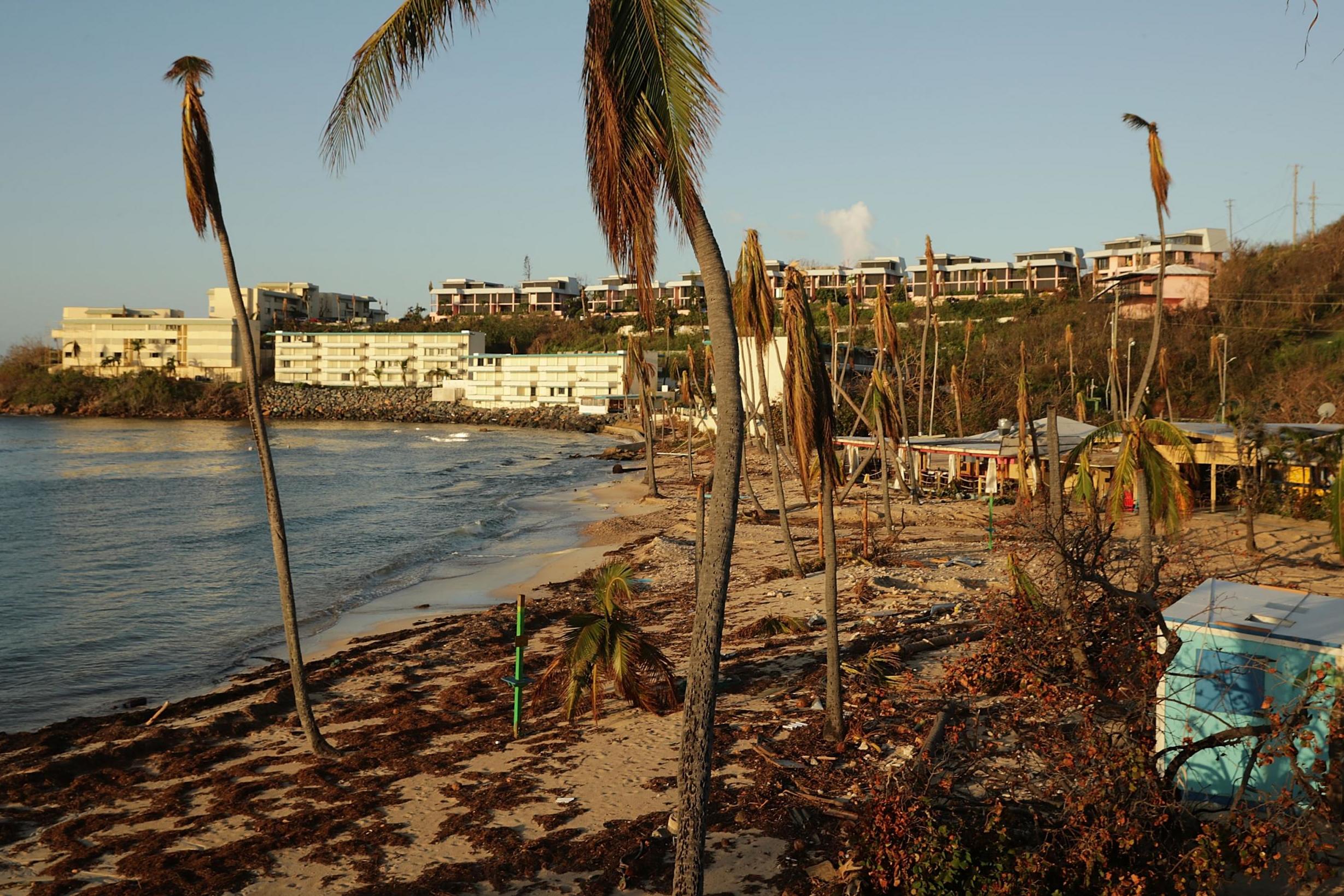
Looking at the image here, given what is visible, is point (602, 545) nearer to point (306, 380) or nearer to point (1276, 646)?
point (1276, 646)

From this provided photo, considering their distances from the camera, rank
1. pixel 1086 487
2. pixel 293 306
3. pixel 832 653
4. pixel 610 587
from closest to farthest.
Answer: pixel 832 653
pixel 1086 487
pixel 610 587
pixel 293 306

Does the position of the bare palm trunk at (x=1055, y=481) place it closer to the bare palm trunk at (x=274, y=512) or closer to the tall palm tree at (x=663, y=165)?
the tall palm tree at (x=663, y=165)

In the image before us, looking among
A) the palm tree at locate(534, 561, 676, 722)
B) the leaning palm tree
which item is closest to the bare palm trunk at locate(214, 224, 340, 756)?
the leaning palm tree

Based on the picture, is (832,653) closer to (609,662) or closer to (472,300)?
(609,662)

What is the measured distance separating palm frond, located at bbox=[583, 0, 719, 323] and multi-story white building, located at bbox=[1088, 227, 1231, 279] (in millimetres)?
86064

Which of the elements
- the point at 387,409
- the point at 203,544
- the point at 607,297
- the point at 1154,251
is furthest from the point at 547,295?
the point at 203,544

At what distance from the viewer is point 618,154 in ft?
17.5

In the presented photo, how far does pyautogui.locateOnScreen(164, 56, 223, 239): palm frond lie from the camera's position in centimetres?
930

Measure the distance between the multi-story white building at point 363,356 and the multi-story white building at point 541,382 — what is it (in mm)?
10059

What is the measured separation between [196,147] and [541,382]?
105 m

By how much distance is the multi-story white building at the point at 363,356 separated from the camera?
426ft

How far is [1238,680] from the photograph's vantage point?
23.3 ft

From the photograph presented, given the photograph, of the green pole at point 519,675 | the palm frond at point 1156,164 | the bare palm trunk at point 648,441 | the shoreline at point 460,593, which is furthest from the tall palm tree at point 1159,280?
the bare palm trunk at point 648,441

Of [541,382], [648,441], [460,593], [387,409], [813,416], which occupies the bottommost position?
[460,593]
